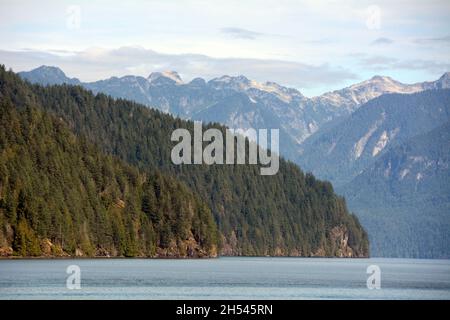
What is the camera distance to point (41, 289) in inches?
5192

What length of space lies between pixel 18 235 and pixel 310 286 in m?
61.6

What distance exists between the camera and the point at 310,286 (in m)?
157

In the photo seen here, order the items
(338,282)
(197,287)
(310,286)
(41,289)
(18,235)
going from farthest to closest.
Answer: (18,235) < (338,282) < (310,286) < (197,287) < (41,289)

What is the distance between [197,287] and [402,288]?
99.0ft
